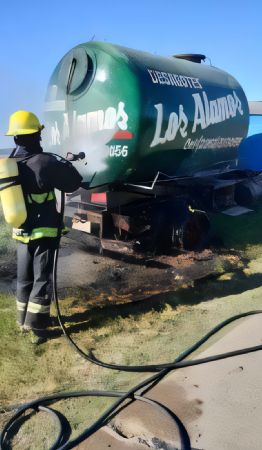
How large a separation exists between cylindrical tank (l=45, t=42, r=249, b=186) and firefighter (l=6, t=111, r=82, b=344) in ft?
5.52

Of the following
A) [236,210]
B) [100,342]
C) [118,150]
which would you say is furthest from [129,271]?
[236,210]

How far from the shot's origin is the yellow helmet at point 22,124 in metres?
4.01

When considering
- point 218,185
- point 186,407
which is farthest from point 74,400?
point 218,185

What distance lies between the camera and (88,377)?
11.3ft

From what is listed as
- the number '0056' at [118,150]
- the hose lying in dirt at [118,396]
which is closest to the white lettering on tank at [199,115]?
the number '0056' at [118,150]

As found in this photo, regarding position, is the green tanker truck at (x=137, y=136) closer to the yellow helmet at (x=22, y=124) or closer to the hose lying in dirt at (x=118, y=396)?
the yellow helmet at (x=22, y=124)

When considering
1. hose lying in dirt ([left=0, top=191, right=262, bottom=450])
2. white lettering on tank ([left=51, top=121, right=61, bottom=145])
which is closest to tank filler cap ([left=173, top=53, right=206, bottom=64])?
white lettering on tank ([left=51, top=121, right=61, bottom=145])

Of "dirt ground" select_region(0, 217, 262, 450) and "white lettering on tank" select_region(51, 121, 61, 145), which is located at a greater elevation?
"white lettering on tank" select_region(51, 121, 61, 145)

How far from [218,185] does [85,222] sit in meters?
2.94

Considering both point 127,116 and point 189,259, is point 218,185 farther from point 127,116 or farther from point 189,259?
point 127,116

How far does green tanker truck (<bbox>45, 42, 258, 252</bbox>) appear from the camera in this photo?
18.3ft

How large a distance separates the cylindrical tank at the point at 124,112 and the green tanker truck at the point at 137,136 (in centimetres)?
1

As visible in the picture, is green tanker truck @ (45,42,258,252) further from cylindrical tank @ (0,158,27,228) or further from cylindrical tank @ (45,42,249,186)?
cylindrical tank @ (0,158,27,228)

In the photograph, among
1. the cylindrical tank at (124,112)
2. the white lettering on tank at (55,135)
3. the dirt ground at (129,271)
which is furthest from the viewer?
the white lettering on tank at (55,135)
